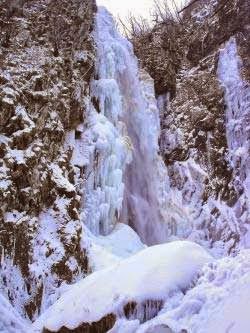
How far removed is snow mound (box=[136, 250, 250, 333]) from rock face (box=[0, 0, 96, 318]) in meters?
5.56

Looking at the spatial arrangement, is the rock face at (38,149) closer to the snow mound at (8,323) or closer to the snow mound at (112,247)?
the snow mound at (112,247)

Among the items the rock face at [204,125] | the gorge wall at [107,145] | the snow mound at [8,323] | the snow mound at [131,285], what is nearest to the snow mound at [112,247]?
the gorge wall at [107,145]

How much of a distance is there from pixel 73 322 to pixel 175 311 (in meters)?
1.10

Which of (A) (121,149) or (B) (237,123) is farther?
(B) (237,123)

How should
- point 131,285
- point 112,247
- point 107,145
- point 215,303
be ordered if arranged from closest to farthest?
point 215,303, point 131,285, point 112,247, point 107,145

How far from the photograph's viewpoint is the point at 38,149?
472 inches

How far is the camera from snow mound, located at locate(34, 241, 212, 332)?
543 centimetres

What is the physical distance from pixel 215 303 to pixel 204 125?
14.0m

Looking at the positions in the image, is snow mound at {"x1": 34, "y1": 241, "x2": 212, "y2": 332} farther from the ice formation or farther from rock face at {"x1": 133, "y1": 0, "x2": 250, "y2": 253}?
the ice formation

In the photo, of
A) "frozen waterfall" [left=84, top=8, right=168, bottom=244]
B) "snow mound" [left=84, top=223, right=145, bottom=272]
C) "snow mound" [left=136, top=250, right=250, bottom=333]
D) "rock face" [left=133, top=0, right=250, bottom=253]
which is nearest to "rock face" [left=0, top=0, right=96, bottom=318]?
"snow mound" [left=84, top=223, right=145, bottom=272]

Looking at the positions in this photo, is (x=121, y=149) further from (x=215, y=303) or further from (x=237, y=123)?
(x=215, y=303)

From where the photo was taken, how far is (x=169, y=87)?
19656 mm

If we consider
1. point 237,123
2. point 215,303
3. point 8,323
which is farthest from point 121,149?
point 215,303

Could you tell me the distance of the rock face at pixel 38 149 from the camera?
1069 cm
